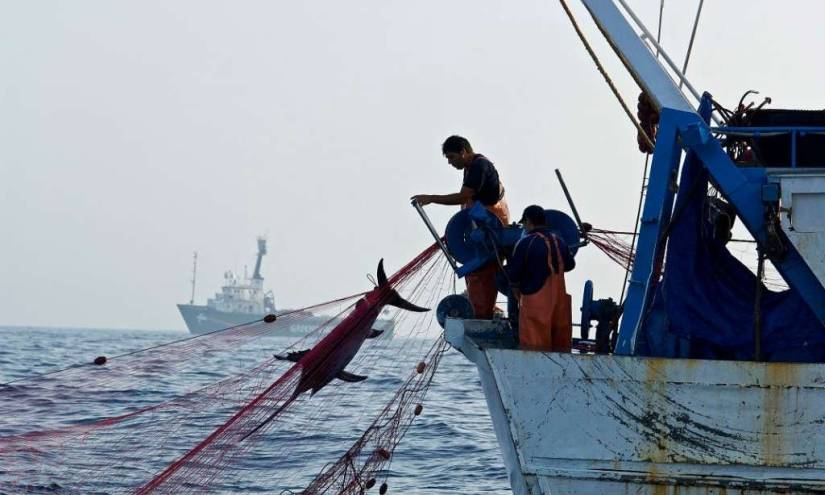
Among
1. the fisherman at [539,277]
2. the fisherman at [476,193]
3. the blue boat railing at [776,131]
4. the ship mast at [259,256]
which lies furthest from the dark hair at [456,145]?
the ship mast at [259,256]

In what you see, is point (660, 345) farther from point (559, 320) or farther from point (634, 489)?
point (634, 489)

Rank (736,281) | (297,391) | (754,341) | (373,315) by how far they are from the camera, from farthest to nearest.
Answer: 1. (373,315)
2. (297,391)
3. (736,281)
4. (754,341)

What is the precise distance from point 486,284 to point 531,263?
5.57ft

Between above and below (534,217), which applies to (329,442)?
below

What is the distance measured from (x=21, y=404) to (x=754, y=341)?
30.6 ft

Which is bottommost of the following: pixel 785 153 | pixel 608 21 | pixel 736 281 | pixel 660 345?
pixel 660 345

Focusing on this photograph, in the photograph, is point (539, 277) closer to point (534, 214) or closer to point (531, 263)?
point (531, 263)

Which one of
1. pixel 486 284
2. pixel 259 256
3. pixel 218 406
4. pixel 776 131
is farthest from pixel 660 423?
pixel 259 256

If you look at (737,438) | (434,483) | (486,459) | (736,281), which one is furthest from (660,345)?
(486,459)

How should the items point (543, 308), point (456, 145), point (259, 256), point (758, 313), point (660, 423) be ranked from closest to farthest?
point (660, 423)
point (758, 313)
point (543, 308)
point (456, 145)
point (259, 256)

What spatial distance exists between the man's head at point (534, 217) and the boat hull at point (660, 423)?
1.20 m

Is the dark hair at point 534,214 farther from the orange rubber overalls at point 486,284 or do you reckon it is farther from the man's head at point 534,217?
the orange rubber overalls at point 486,284

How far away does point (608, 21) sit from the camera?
830 centimetres

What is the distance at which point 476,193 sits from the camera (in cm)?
908
